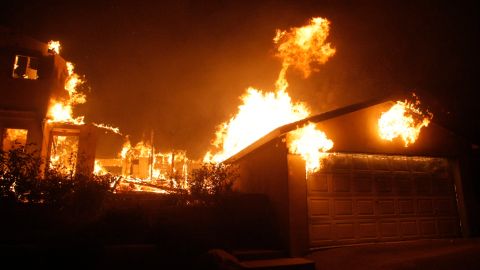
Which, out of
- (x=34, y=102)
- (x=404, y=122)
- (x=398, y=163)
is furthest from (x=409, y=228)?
(x=34, y=102)

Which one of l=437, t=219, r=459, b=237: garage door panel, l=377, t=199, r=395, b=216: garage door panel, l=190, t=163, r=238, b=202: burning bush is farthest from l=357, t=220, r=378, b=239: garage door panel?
l=190, t=163, r=238, b=202: burning bush

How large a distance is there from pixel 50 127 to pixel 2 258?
10.4 meters

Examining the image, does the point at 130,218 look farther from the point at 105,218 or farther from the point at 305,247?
the point at 305,247

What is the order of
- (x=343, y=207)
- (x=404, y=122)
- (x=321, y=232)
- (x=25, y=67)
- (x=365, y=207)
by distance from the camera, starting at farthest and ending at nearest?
(x=25, y=67), (x=404, y=122), (x=365, y=207), (x=343, y=207), (x=321, y=232)

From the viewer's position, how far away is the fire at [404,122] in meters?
12.6

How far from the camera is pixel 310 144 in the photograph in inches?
444

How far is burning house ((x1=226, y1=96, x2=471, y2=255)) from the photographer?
10852mm

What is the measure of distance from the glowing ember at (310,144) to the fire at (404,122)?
2.52 m

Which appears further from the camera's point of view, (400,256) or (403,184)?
(403,184)

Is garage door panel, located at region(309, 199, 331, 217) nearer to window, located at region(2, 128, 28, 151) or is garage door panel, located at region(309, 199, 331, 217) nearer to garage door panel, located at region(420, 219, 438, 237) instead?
garage door panel, located at region(420, 219, 438, 237)

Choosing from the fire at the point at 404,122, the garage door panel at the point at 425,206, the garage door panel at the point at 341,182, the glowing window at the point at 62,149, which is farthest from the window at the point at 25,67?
the garage door panel at the point at 425,206

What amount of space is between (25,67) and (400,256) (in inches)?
725

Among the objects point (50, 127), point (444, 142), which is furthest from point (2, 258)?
point (444, 142)

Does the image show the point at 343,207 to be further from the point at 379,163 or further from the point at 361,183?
the point at 379,163
